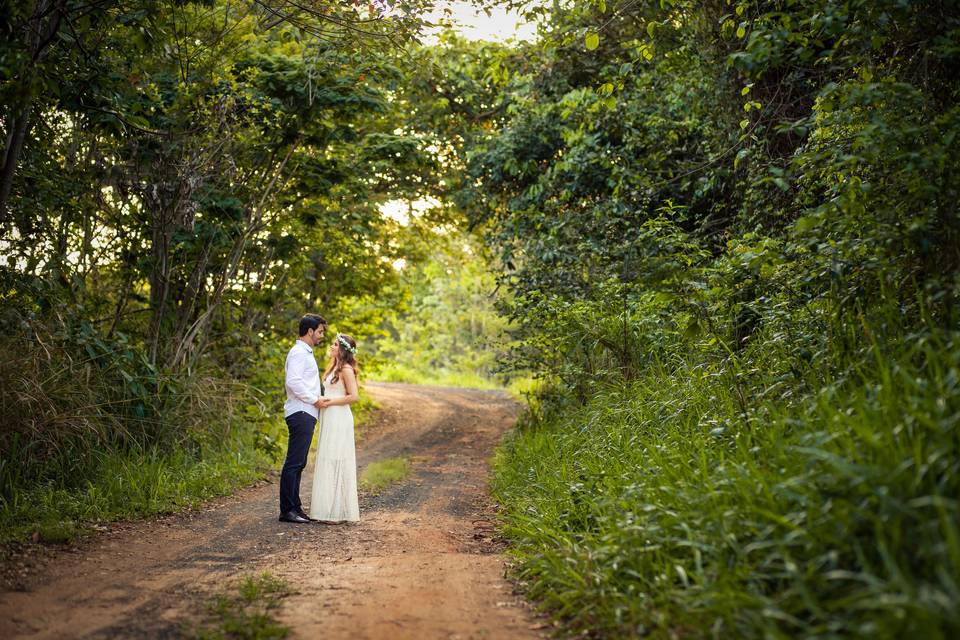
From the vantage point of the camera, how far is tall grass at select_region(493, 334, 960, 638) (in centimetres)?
304

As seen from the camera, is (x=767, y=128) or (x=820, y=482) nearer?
(x=820, y=482)

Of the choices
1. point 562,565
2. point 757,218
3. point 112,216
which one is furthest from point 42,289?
point 757,218

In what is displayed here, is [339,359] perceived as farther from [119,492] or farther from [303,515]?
[119,492]

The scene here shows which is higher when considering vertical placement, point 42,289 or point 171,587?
point 42,289

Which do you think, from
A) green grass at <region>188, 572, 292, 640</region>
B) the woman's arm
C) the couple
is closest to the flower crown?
the couple

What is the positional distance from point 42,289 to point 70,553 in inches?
139

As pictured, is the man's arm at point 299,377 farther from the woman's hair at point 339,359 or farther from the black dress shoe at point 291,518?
the black dress shoe at point 291,518

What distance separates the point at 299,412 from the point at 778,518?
5.56 metres

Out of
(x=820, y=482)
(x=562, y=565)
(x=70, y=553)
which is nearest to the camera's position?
(x=820, y=482)

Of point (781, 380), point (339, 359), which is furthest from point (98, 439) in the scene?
point (781, 380)

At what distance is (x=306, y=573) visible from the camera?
214 inches

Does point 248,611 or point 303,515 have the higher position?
point 248,611

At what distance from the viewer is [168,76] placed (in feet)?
33.5

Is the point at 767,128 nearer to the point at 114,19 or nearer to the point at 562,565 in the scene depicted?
the point at 562,565
